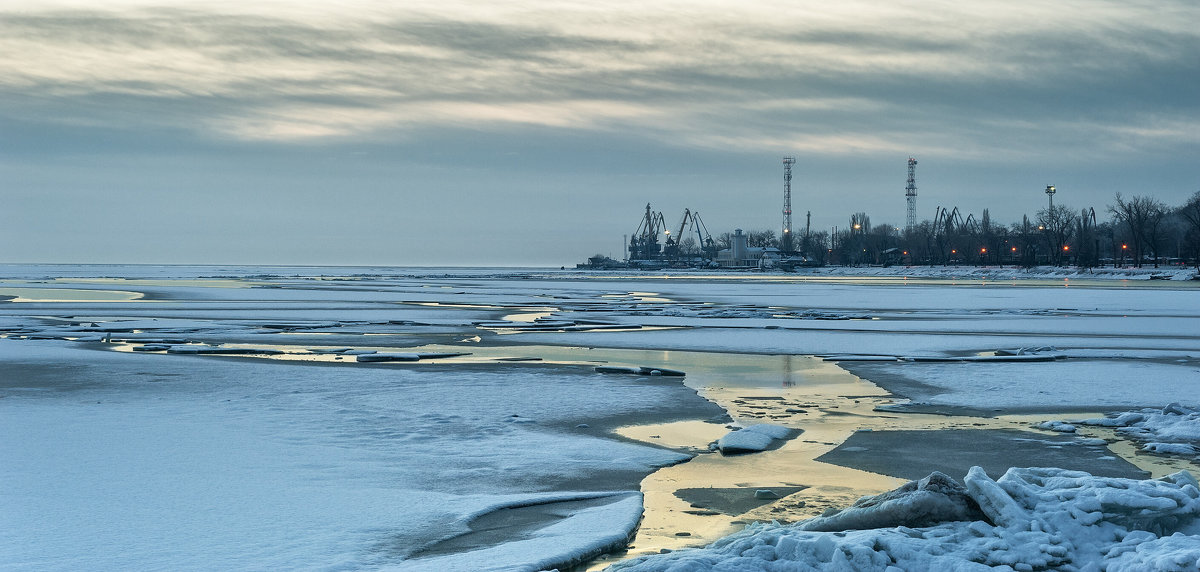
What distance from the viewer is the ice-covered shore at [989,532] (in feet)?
19.1

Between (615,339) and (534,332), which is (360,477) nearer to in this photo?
(615,339)

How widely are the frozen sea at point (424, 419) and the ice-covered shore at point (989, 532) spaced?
0.50 feet

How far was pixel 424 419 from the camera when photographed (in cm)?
1150

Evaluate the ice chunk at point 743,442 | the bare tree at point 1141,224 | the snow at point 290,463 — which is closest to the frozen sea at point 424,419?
the snow at point 290,463

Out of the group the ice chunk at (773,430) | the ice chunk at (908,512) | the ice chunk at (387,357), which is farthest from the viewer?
the ice chunk at (387,357)

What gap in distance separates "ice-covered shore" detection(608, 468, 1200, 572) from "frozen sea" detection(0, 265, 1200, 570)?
15 centimetres

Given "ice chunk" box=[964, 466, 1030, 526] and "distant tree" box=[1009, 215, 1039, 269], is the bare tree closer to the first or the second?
"distant tree" box=[1009, 215, 1039, 269]

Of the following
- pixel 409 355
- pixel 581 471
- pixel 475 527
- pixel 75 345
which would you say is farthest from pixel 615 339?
pixel 475 527

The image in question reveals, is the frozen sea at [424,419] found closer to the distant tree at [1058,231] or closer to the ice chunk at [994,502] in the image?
the ice chunk at [994,502]

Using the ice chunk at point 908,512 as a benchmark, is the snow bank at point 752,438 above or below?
below

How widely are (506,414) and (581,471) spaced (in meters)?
3.12

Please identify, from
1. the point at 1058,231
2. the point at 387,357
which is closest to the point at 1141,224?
the point at 1058,231

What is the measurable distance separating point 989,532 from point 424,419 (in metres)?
6.88

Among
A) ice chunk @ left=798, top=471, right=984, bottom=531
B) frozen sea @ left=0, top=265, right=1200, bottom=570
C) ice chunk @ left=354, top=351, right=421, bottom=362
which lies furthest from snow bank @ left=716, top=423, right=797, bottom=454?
ice chunk @ left=354, top=351, right=421, bottom=362
